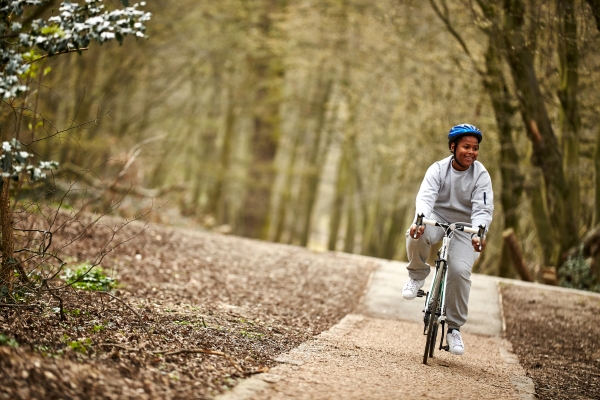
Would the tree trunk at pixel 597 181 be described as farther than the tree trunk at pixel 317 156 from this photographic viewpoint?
No

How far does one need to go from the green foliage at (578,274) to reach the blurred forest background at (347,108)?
0.11 m

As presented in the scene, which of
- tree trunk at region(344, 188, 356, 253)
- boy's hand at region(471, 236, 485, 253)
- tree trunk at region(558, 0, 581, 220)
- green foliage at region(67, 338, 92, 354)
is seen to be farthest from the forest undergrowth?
tree trunk at region(344, 188, 356, 253)

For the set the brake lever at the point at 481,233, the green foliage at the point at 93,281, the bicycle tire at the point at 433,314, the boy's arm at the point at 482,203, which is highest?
the boy's arm at the point at 482,203

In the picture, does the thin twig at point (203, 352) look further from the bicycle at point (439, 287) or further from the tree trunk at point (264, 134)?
the tree trunk at point (264, 134)

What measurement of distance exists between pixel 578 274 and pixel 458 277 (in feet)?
21.6

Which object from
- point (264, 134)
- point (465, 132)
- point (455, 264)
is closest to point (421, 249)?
point (455, 264)

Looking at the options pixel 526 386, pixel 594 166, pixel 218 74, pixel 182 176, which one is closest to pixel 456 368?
pixel 526 386

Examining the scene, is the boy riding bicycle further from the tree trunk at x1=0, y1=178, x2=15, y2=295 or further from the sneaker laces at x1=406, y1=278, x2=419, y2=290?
the tree trunk at x1=0, y1=178, x2=15, y2=295

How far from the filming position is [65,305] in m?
6.12

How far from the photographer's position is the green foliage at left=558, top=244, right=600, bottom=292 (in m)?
11.8

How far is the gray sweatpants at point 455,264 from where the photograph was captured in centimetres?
631

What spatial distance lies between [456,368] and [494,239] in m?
12.1

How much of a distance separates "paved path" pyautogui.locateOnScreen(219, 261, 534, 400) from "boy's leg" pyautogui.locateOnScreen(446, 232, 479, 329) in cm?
46

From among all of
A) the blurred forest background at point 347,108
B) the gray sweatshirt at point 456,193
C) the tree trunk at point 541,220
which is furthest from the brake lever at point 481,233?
the tree trunk at point 541,220
